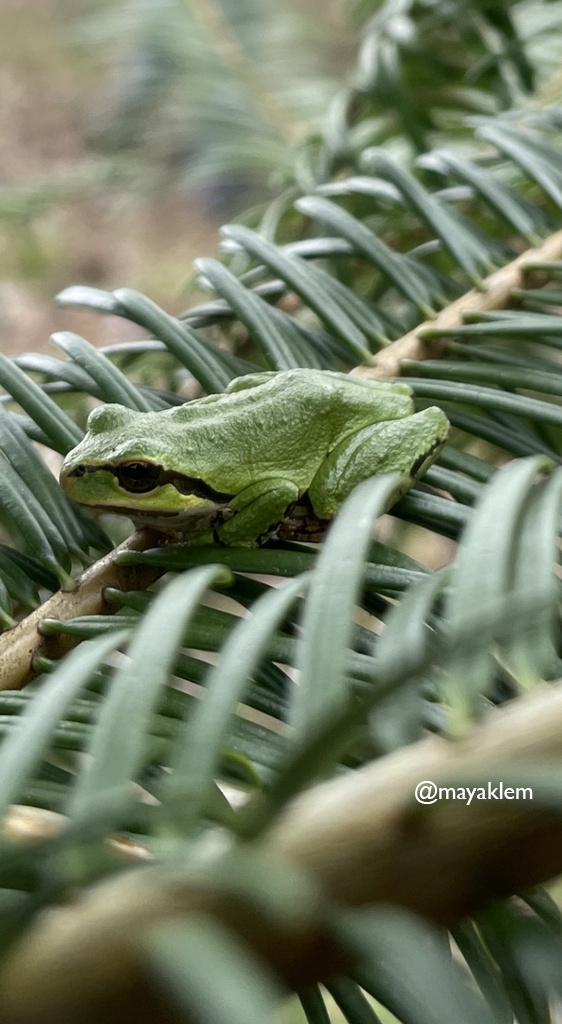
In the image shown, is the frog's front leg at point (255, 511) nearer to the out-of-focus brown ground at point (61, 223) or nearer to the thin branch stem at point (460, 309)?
the thin branch stem at point (460, 309)

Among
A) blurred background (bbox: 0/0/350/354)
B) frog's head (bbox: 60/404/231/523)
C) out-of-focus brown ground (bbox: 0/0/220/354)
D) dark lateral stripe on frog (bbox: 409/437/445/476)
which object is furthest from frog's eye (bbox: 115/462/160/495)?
out-of-focus brown ground (bbox: 0/0/220/354)

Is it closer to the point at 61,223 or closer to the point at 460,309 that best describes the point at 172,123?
the point at 460,309

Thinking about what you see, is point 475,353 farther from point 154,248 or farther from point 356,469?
point 154,248

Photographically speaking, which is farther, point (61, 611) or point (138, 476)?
point (138, 476)

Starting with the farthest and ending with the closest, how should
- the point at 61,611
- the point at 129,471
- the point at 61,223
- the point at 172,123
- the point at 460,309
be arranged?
the point at 61,223
the point at 172,123
the point at 129,471
the point at 460,309
the point at 61,611

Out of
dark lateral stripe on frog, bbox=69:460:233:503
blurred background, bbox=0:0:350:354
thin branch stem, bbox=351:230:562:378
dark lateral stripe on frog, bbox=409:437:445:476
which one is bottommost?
dark lateral stripe on frog, bbox=69:460:233:503

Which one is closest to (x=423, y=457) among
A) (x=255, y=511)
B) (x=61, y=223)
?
(x=255, y=511)

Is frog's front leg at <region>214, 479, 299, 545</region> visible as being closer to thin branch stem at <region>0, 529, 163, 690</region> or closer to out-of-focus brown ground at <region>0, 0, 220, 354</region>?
thin branch stem at <region>0, 529, 163, 690</region>

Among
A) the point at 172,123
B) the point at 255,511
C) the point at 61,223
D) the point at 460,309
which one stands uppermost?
the point at 61,223
